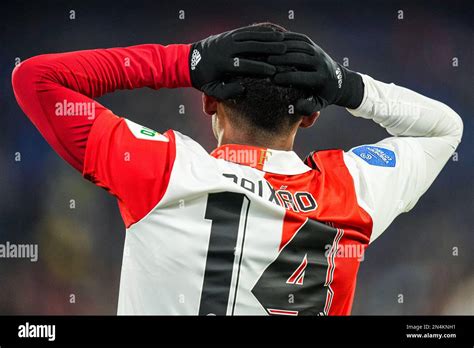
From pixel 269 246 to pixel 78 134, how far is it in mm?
481

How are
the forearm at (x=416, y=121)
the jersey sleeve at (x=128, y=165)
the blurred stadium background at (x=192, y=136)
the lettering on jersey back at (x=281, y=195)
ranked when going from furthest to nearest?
the blurred stadium background at (x=192, y=136)
the forearm at (x=416, y=121)
the lettering on jersey back at (x=281, y=195)
the jersey sleeve at (x=128, y=165)

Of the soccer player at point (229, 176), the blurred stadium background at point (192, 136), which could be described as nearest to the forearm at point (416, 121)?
the soccer player at point (229, 176)

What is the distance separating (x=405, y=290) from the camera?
3979 mm

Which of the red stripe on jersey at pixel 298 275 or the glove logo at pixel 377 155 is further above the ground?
the glove logo at pixel 377 155

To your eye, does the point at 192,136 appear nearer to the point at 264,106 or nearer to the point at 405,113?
the point at 405,113

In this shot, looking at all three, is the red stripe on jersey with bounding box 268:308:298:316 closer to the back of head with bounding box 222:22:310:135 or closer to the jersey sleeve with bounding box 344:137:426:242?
the jersey sleeve with bounding box 344:137:426:242

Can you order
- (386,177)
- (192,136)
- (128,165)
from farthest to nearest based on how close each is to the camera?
(192,136)
(386,177)
(128,165)

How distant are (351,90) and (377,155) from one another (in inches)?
7.1

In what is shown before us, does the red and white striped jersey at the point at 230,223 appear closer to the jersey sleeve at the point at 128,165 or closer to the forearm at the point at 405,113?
the jersey sleeve at the point at 128,165

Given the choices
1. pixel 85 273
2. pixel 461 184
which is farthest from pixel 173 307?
pixel 461 184

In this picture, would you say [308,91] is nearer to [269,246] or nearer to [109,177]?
[269,246]

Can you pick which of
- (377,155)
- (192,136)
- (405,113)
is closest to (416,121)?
(405,113)

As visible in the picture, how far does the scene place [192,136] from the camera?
3.87 meters

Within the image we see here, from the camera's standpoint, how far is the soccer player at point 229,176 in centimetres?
141
